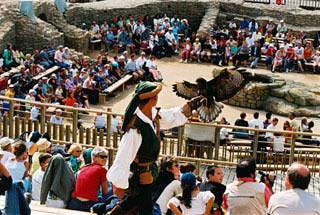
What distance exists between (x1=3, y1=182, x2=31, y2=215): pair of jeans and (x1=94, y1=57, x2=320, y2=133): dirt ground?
1174cm

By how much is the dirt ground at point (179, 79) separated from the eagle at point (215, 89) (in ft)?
23.5

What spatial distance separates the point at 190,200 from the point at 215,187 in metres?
0.70

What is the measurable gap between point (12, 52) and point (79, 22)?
18.9 ft

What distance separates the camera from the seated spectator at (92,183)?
8.45 meters

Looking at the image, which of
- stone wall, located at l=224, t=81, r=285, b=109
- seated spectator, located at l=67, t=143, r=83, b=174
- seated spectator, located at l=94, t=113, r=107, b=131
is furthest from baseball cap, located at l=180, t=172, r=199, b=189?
stone wall, located at l=224, t=81, r=285, b=109

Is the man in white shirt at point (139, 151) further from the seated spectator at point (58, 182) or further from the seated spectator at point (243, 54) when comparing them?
the seated spectator at point (243, 54)

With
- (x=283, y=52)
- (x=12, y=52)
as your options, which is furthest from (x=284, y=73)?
(x=12, y=52)

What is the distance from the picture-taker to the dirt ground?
20.0m

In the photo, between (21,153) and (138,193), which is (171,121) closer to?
(138,193)

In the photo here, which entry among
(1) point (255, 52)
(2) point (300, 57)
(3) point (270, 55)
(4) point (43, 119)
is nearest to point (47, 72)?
(1) point (255, 52)

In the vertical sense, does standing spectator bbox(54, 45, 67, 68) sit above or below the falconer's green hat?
below

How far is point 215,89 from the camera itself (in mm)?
10852

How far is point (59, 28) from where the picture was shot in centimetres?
2519

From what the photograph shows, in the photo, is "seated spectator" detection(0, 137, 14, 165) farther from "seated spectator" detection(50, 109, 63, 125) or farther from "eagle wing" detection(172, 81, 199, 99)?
"seated spectator" detection(50, 109, 63, 125)
